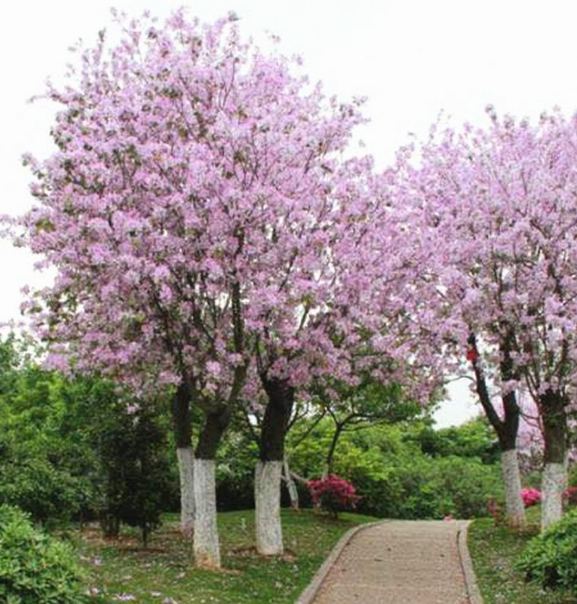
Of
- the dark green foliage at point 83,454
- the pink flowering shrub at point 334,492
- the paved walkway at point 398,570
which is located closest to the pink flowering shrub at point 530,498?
the pink flowering shrub at point 334,492

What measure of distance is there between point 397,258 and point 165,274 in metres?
4.98

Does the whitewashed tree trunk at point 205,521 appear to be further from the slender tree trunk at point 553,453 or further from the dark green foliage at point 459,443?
the dark green foliage at point 459,443

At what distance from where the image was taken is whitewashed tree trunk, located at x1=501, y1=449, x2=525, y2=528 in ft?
65.8

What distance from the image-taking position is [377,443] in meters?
34.5

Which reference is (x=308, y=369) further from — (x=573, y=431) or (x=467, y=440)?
(x=467, y=440)

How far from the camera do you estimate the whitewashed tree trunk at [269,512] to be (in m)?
16.4

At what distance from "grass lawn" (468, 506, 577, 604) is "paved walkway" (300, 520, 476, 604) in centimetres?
36

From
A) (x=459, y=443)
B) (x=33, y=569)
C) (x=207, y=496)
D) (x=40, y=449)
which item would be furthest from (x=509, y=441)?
(x=459, y=443)

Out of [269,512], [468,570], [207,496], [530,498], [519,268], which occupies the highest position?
[519,268]

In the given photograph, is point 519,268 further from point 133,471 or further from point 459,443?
point 459,443

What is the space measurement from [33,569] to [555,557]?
237 inches

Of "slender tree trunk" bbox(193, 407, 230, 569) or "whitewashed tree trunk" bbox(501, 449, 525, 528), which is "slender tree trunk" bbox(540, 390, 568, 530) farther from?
"slender tree trunk" bbox(193, 407, 230, 569)

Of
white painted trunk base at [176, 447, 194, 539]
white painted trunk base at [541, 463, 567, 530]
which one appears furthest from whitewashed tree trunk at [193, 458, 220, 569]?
white painted trunk base at [541, 463, 567, 530]

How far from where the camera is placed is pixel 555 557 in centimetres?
1045
